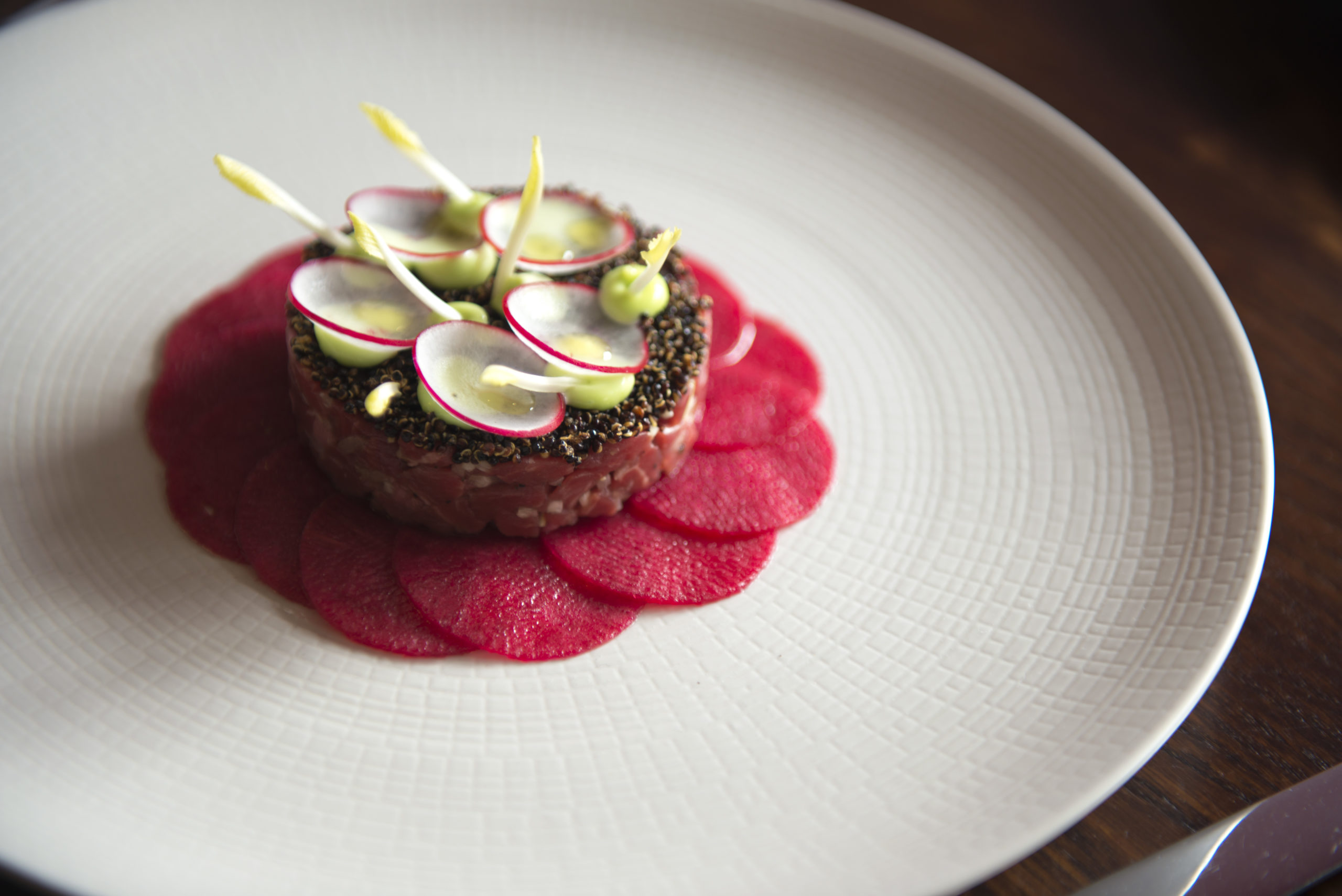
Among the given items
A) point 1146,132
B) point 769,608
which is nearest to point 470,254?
point 769,608

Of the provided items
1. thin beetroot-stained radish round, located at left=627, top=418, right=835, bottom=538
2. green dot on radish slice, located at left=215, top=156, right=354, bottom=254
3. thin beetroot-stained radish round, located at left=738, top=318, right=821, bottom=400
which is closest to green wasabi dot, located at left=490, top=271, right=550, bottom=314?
green dot on radish slice, located at left=215, top=156, right=354, bottom=254

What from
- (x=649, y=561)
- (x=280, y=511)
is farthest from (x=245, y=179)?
A: (x=649, y=561)

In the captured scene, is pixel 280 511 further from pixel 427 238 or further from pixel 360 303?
pixel 427 238

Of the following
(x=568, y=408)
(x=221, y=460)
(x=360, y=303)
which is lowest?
(x=221, y=460)

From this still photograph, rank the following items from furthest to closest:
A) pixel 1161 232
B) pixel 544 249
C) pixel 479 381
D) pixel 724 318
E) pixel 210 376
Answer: pixel 724 318 < pixel 1161 232 < pixel 210 376 < pixel 544 249 < pixel 479 381

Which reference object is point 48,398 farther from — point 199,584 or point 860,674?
point 860,674

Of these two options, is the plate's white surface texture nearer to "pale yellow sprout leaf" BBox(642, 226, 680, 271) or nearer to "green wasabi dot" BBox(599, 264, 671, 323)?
"green wasabi dot" BBox(599, 264, 671, 323)

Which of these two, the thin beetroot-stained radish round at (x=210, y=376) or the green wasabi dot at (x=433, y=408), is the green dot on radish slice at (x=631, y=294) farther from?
the thin beetroot-stained radish round at (x=210, y=376)
